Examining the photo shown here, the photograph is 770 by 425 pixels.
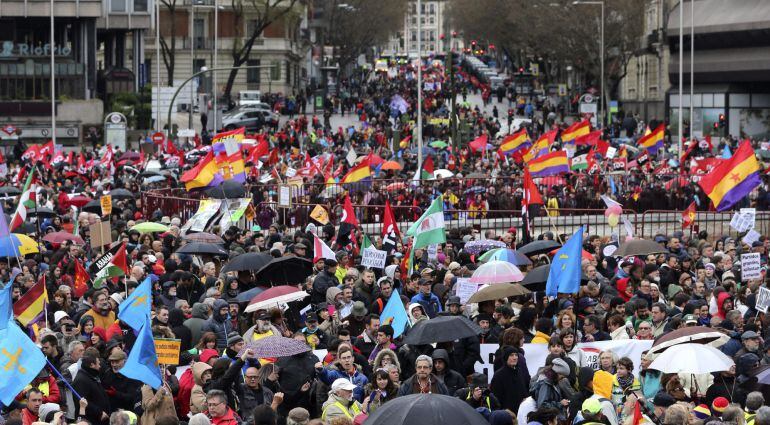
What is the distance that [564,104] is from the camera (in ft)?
295

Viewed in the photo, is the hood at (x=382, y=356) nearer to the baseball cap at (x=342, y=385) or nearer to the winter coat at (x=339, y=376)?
the winter coat at (x=339, y=376)

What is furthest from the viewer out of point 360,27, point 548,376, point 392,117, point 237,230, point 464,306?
point 360,27

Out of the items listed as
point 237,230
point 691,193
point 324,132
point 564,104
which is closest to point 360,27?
point 564,104

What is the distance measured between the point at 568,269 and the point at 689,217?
11.2 metres

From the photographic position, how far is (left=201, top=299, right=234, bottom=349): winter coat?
1605 cm

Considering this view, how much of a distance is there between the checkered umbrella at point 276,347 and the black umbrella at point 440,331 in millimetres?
972

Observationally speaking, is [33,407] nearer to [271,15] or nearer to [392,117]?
[392,117]

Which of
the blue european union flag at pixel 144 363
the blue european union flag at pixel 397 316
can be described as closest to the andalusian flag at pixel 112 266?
the blue european union flag at pixel 397 316

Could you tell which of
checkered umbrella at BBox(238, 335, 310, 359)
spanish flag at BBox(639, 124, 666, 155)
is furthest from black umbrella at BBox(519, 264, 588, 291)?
spanish flag at BBox(639, 124, 666, 155)

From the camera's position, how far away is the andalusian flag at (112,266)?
63.5 ft

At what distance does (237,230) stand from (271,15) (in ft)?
235

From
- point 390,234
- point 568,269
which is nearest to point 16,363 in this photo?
point 568,269

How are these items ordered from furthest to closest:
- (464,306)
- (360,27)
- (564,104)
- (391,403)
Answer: (360,27) → (564,104) → (464,306) → (391,403)

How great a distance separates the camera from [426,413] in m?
10.2
